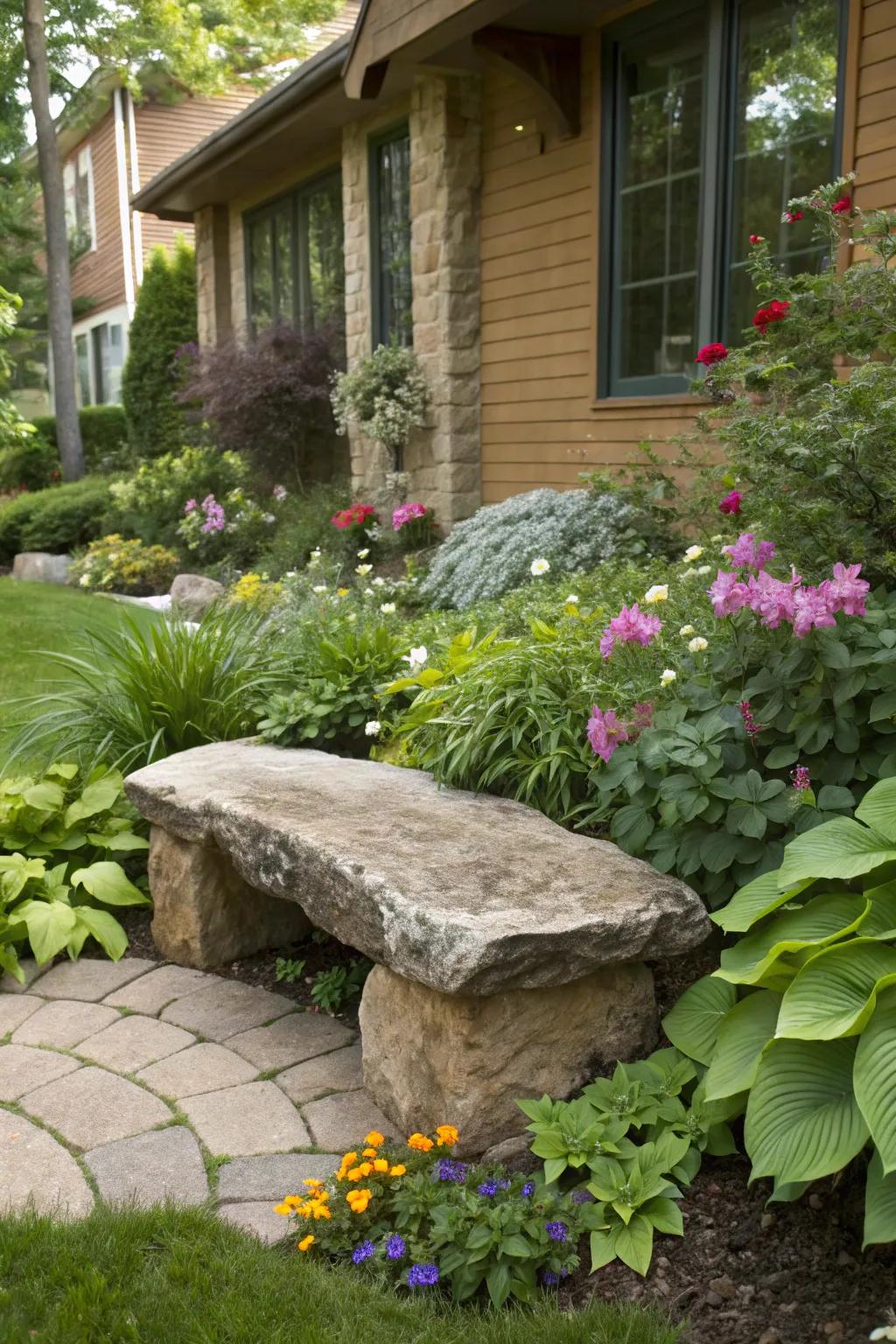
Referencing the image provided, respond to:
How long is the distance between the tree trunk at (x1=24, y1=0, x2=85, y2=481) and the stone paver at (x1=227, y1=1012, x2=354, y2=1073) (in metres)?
13.1

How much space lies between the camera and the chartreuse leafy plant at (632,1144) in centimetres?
204

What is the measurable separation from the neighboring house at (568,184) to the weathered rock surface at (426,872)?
12.0ft

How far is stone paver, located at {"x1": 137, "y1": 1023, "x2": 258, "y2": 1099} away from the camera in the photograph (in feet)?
8.94

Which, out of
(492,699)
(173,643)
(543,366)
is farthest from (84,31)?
(492,699)

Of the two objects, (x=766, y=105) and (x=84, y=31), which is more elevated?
(x=84, y=31)

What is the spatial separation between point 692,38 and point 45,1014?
224 inches

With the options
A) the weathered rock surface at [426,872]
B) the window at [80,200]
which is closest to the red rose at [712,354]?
the weathered rock surface at [426,872]

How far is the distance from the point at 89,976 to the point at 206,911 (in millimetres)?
381

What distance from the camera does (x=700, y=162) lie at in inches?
240

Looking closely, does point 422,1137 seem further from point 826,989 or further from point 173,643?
point 173,643

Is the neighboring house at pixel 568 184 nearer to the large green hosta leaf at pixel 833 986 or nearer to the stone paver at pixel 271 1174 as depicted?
the large green hosta leaf at pixel 833 986

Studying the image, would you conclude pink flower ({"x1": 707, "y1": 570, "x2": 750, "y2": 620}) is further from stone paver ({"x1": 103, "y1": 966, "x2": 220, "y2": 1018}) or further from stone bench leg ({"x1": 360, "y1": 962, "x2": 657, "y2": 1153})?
stone paver ({"x1": 103, "y1": 966, "x2": 220, "y2": 1018})

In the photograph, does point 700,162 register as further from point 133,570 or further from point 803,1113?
point 133,570

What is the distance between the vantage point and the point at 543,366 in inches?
289
